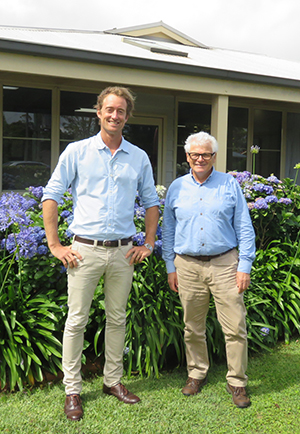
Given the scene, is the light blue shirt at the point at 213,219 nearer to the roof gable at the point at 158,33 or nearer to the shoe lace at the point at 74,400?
the shoe lace at the point at 74,400

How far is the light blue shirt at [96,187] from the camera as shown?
2.68 m

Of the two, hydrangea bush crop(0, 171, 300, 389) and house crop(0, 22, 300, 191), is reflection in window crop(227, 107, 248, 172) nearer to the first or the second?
house crop(0, 22, 300, 191)

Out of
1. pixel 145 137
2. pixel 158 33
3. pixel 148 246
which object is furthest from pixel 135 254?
pixel 158 33

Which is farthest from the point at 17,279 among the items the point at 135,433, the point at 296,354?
the point at 296,354

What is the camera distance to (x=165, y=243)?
3104 mm

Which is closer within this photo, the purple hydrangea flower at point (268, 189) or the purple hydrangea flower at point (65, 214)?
the purple hydrangea flower at point (65, 214)

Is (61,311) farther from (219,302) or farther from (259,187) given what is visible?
(259,187)

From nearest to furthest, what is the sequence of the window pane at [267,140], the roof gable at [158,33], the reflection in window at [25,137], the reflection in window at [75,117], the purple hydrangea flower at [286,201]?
the purple hydrangea flower at [286,201] < the reflection in window at [25,137] < the reflection in window at [75,117] < the roof gable at [158,33] < the window pane at [267,140]

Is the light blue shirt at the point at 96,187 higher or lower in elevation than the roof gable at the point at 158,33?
lower

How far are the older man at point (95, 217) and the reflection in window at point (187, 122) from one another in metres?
6.37

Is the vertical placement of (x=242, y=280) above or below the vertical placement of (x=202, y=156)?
below

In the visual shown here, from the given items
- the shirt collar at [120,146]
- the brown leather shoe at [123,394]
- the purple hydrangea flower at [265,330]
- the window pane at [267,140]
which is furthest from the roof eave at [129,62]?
the brown leather shoe at [123,394]

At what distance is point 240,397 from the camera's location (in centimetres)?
293

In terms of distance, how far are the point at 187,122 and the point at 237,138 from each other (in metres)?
1.33
